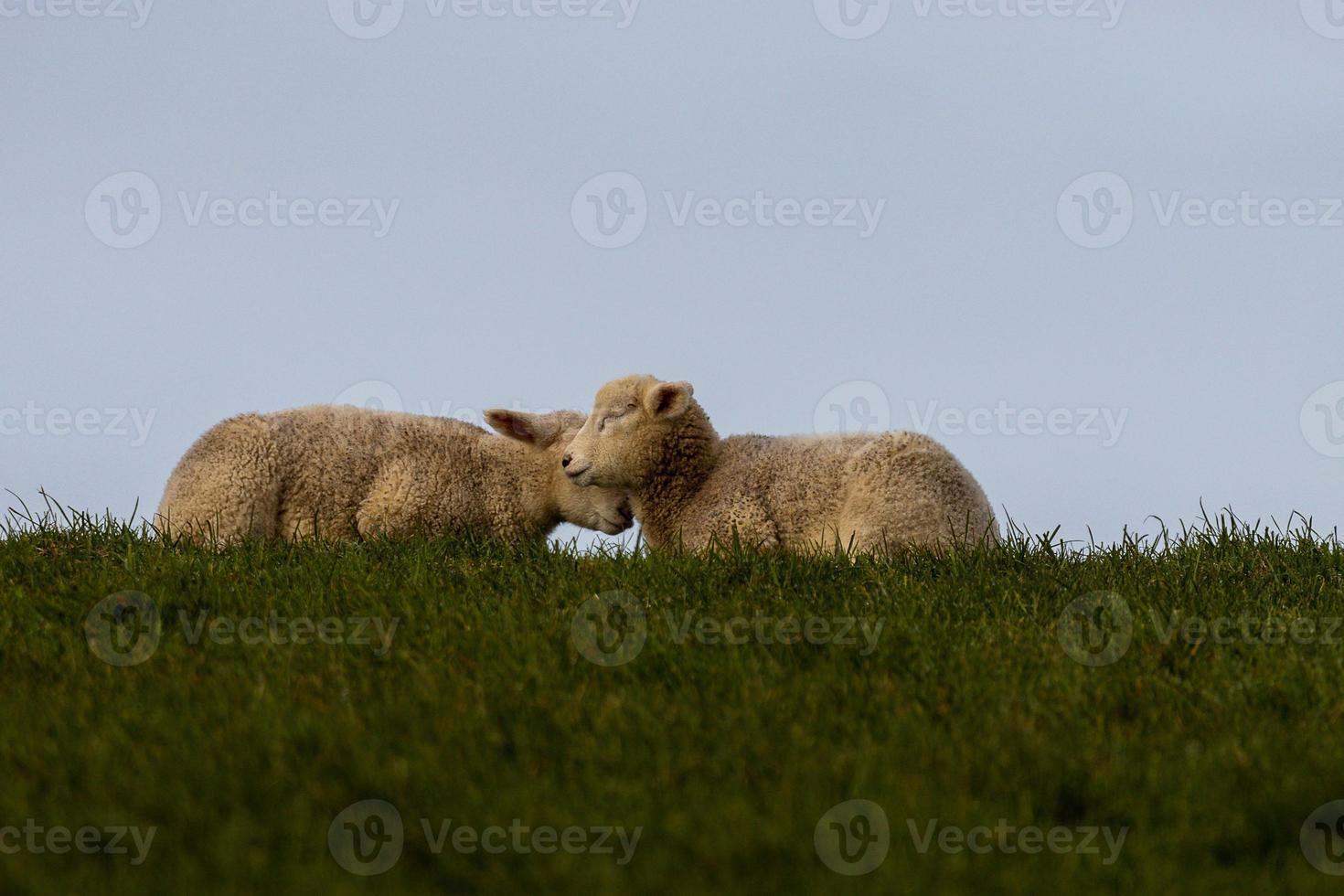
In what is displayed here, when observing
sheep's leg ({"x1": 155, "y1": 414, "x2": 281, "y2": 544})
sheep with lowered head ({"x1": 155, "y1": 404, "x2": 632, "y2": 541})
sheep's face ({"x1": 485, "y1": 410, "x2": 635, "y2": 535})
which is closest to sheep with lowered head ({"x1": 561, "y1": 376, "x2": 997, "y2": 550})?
sheep's face ({"x1": 485, "y1": 410, "x2": 635, "y2": 535})

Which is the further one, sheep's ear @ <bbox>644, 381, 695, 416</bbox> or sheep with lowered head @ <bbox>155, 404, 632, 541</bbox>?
sheep with lowered head @ <bbox>155, 404, 632, 541</bbox>

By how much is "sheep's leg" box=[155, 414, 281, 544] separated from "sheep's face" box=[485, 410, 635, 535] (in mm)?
1470

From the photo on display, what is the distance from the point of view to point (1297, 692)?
5117mm

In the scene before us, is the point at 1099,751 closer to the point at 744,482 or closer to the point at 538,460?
the point at 744,482

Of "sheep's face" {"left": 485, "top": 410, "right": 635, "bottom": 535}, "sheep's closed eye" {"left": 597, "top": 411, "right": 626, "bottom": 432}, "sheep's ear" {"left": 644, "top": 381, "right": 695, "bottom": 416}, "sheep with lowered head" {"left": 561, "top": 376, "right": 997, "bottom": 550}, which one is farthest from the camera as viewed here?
"sheep's face" {"left": 485, "top": 410, "right": 635, "bottom": 535}

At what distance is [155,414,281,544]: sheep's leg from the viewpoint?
8.66m

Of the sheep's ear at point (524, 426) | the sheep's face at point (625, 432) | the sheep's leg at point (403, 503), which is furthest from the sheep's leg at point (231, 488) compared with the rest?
the sheep's face at point (625, 432)

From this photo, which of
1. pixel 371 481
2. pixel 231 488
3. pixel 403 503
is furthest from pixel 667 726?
pixel 231 488

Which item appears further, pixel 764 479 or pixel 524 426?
pixel 524 426

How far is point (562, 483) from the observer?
9094 millimetres

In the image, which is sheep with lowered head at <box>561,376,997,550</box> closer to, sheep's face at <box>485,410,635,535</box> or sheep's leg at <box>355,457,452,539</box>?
sheep's face at <box>485,410,635,535</box>

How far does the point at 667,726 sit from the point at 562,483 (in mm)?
4706

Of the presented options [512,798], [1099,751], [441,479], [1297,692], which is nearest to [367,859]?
[512,798]

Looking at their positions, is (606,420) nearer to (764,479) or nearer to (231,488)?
(764,479)
